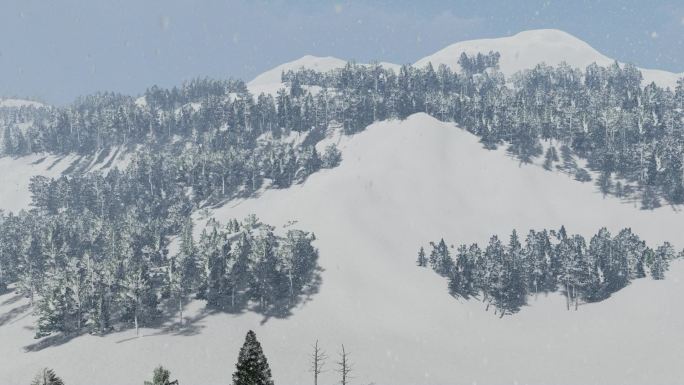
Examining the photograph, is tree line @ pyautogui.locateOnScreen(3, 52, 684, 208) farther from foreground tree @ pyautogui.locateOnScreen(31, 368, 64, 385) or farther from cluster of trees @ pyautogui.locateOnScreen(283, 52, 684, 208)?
foreground tree @ pyautogui.locateOnScreen(31, 368, 64, 385)

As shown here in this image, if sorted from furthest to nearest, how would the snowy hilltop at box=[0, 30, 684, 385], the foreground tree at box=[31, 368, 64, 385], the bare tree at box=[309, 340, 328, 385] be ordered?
1. the snowy hilltop at box=[0, 30, 684, 385]
2. the bare tree at box=[309, 340, 328, 385]
3. the foreground tree at box=[31, 368, 64, 385]

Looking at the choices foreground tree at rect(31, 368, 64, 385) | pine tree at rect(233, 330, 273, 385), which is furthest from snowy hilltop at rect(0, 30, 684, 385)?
foreground tree at rect(31, 368, 64, 385)

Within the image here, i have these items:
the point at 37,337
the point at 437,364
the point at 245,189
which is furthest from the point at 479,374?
the point at 245,189

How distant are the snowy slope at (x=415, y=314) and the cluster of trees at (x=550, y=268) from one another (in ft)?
10.4

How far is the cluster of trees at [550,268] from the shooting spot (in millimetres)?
102312

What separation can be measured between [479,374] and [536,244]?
45.4 m

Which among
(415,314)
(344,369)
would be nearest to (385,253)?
(415,314)

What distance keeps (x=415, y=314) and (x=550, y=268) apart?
35.3 metres

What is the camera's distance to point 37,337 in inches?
3174

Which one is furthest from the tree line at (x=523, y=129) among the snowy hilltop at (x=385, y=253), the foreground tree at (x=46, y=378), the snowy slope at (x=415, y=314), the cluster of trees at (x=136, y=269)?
the foreground tree at (x=46, y=378)

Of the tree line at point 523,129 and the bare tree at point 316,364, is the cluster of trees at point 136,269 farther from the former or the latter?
the tree line at point 523,129

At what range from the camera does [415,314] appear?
98.4 meters

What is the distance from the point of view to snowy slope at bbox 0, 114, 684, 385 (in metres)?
75.9

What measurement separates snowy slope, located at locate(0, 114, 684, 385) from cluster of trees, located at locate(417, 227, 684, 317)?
10.4ft
